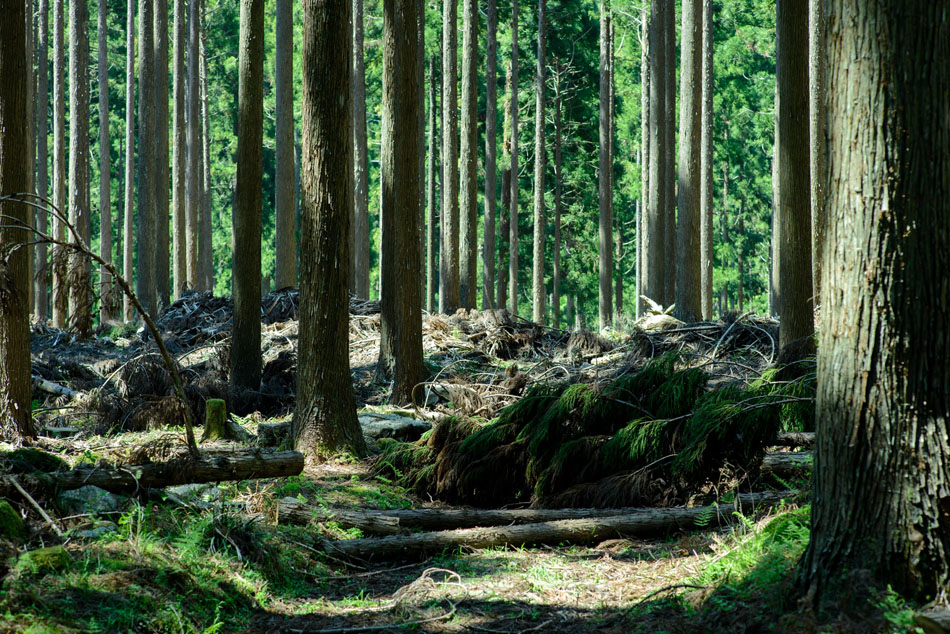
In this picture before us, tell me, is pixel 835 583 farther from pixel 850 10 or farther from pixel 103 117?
pixel 103 117

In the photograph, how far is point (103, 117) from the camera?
97.2ft

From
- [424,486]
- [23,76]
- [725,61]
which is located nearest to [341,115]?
[23,76]

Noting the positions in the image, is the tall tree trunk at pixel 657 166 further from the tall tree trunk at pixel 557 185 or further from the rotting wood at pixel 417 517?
the tall tree trunk at pixel 557 185

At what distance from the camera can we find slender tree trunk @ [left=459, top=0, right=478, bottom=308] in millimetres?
18750

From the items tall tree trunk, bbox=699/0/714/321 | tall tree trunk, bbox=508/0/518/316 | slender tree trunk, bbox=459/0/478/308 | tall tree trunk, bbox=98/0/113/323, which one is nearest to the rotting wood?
slender tree trunk, bbox=459/0/478/308

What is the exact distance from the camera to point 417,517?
19.5ft

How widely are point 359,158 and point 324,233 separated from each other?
1630cm

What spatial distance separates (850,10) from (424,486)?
17.2 ft

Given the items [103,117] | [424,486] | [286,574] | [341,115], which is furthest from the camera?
[103,117]

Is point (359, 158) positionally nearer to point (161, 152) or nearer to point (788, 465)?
point (161, 152)

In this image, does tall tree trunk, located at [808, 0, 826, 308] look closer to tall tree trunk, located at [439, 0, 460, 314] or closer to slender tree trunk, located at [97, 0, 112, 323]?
tall tree trunk, located at [439, 0, 460, 314]

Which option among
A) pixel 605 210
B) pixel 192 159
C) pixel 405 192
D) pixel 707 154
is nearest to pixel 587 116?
pixel 605 210

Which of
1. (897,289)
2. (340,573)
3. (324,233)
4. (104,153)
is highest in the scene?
(104,153)

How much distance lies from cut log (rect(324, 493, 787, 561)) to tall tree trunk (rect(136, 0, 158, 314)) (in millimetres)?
16007
